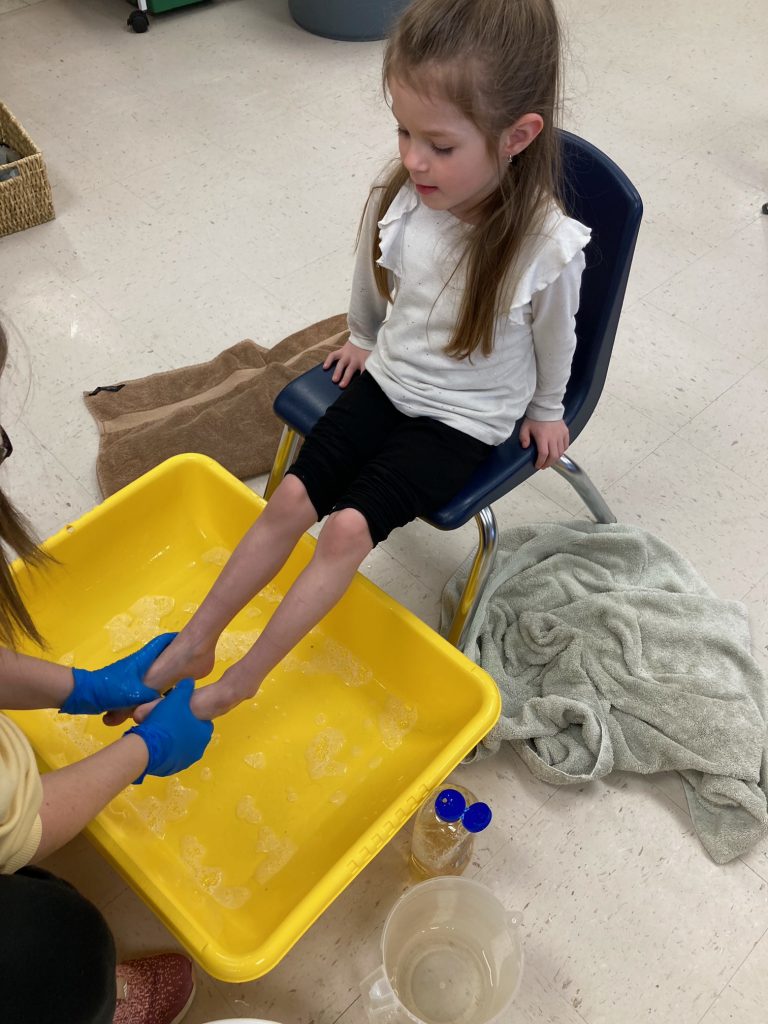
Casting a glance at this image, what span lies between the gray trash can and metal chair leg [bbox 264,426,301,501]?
1761 millimetres

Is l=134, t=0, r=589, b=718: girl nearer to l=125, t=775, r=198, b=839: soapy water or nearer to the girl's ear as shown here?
the girl's ear

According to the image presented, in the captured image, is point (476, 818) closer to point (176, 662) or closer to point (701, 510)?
point (176, 662)

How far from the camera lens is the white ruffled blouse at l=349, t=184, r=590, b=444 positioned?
1089mm

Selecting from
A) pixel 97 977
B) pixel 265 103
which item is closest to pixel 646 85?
pixel 265 103

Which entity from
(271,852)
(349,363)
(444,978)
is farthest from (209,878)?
(349,363)

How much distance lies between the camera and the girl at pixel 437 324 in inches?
38.4

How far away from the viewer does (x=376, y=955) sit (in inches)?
45.2

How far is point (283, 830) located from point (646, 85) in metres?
2.35

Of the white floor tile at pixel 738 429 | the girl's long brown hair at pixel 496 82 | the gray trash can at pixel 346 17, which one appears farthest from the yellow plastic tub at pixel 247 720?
the gray trash can at pixel 346 17

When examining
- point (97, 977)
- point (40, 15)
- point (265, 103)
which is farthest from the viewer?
point (40, 15)

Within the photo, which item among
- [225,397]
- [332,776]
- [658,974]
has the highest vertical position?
[225,397]

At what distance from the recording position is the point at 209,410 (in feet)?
5.52

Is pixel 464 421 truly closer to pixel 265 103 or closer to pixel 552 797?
pixel 552 797

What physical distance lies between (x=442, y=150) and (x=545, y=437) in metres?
0.40
